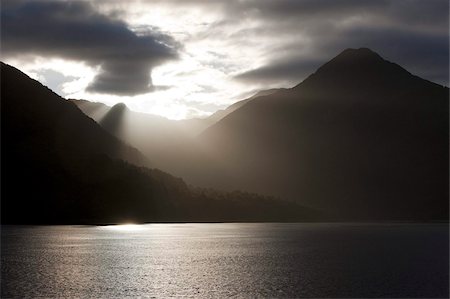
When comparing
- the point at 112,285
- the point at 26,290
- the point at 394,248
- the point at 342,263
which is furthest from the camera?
the point at 394,248

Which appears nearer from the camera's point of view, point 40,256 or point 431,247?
point 40,256

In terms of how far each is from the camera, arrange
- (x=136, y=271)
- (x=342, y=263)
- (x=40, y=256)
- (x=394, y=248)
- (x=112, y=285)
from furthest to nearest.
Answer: (x=394, y=248), (x=40, y=256), (x=342, y=263), (x=136, y=271), (x=112, y=285)

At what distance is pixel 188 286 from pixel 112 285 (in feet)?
34.6

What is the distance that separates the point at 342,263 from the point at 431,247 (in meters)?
51.8

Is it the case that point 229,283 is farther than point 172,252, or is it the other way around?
point 172,252

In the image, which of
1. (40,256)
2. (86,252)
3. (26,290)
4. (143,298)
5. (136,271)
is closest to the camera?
(143,298)

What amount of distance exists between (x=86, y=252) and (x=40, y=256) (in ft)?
48.0

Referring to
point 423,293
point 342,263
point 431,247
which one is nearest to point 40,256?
point 342,263

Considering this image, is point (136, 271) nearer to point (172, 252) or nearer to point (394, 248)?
point (172, 252)

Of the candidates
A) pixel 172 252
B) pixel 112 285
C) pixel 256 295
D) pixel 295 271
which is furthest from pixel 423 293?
pixel 172 252

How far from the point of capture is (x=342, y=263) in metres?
121

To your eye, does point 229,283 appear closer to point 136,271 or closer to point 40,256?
point 136,271

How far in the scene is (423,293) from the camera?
78.8m

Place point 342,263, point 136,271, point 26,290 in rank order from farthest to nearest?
point 342,263 → point 136,271 → point 26,290
